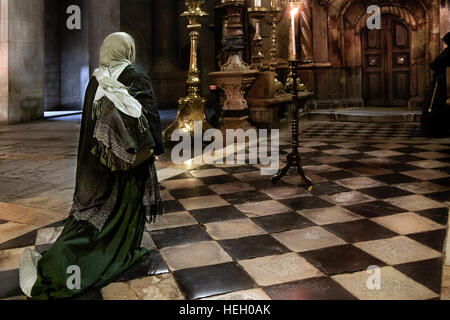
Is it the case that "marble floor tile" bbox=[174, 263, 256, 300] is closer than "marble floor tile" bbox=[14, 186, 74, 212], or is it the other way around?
"marble floor tile" bbox=[174, 263, 256, 300]

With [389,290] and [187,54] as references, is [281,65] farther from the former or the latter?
[389,290]

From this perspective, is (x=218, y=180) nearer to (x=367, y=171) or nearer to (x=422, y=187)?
(x=367, y=171)

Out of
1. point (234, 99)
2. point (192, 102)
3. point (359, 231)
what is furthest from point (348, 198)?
point (234, 99)

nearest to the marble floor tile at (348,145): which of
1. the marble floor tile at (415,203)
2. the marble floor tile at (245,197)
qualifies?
the marble floor tile at (415,203)

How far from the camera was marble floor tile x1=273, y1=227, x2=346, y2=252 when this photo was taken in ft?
10.9

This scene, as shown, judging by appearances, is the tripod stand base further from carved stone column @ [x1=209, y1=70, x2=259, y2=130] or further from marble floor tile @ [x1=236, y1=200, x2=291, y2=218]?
carved stone column @ [x1=209, y1=70, x2=259, y2=130]

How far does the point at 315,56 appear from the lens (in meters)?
13.1

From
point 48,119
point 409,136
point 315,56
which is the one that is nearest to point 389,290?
point 409,136

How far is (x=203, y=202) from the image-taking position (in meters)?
4.53

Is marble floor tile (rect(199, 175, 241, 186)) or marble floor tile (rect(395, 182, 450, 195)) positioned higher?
marble floor tile (rect(199, 175, 241, 186))

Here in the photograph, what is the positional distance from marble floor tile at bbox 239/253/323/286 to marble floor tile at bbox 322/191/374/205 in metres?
1.45

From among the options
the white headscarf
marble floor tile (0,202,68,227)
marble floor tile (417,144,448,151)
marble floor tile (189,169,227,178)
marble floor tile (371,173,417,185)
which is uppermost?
the white headscarf

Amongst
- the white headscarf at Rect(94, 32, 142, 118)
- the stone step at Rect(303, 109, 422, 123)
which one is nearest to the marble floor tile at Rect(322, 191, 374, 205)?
the white headscarf at Rect(94, 32, 142, 118)
